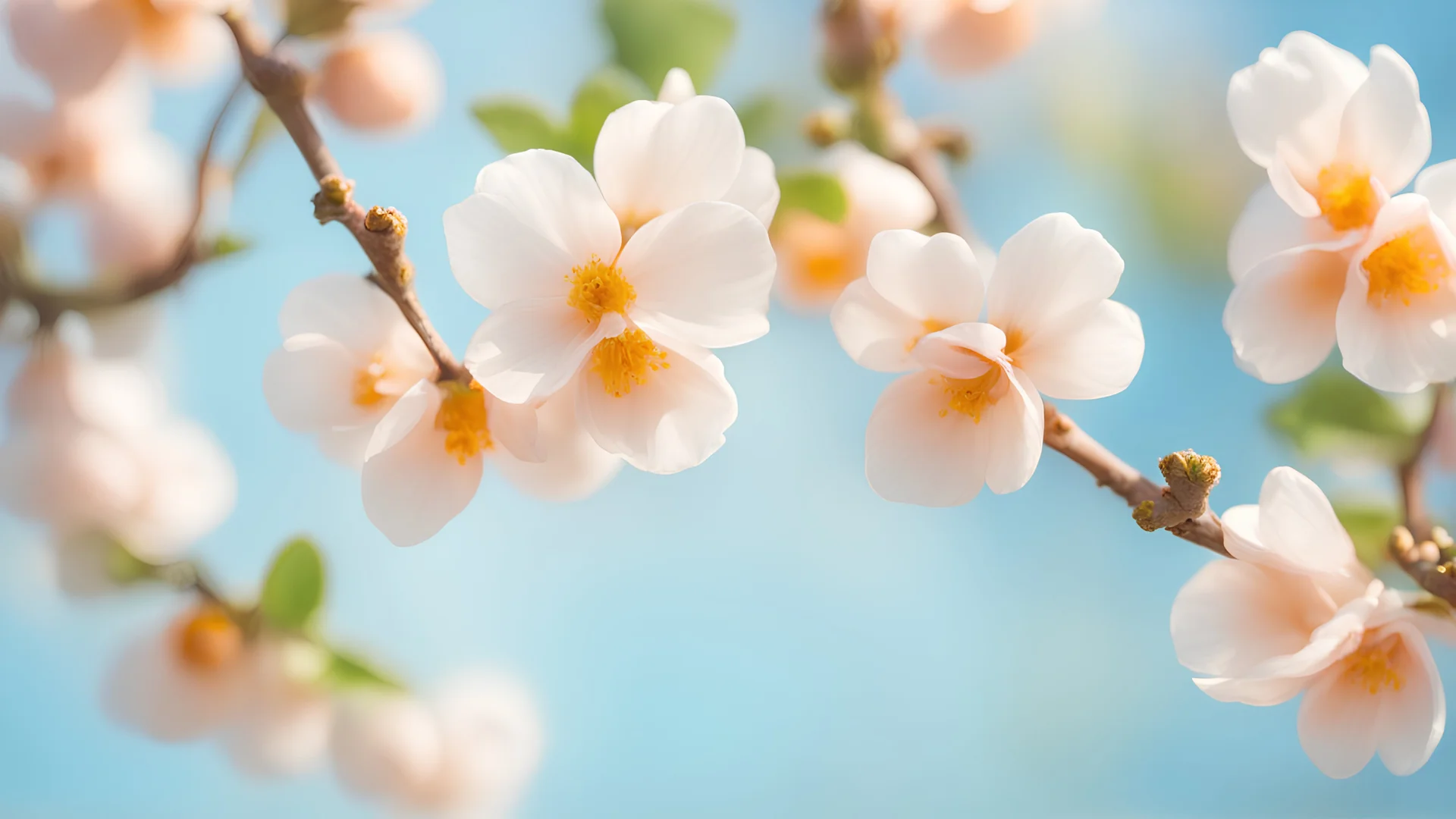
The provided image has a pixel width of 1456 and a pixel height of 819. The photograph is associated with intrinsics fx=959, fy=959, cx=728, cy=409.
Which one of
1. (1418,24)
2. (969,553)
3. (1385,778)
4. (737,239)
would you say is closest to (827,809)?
(969,553)

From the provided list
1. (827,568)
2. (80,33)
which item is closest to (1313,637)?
(827,568)

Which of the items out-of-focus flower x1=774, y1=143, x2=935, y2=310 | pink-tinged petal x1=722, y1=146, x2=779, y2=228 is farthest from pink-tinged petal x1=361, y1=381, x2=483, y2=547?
out-of-focus flower x1=774, y1=143, x2=935, y2=310

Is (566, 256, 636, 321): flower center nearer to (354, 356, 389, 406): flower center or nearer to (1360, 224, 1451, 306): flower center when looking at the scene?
(354, 356, 389, 406): flower center

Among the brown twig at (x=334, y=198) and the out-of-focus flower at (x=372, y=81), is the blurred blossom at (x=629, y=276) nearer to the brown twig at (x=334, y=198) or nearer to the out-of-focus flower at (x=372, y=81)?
the brown twig at (x=334, y=198)

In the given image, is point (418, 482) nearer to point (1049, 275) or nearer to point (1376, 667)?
point (1049, 275)

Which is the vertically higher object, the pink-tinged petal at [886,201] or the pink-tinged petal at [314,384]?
the pink-tinged petal at [886,201]

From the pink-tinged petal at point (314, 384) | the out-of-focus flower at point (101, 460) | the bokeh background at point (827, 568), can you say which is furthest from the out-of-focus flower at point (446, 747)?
the pink-tinged petal at point (314, 384)
